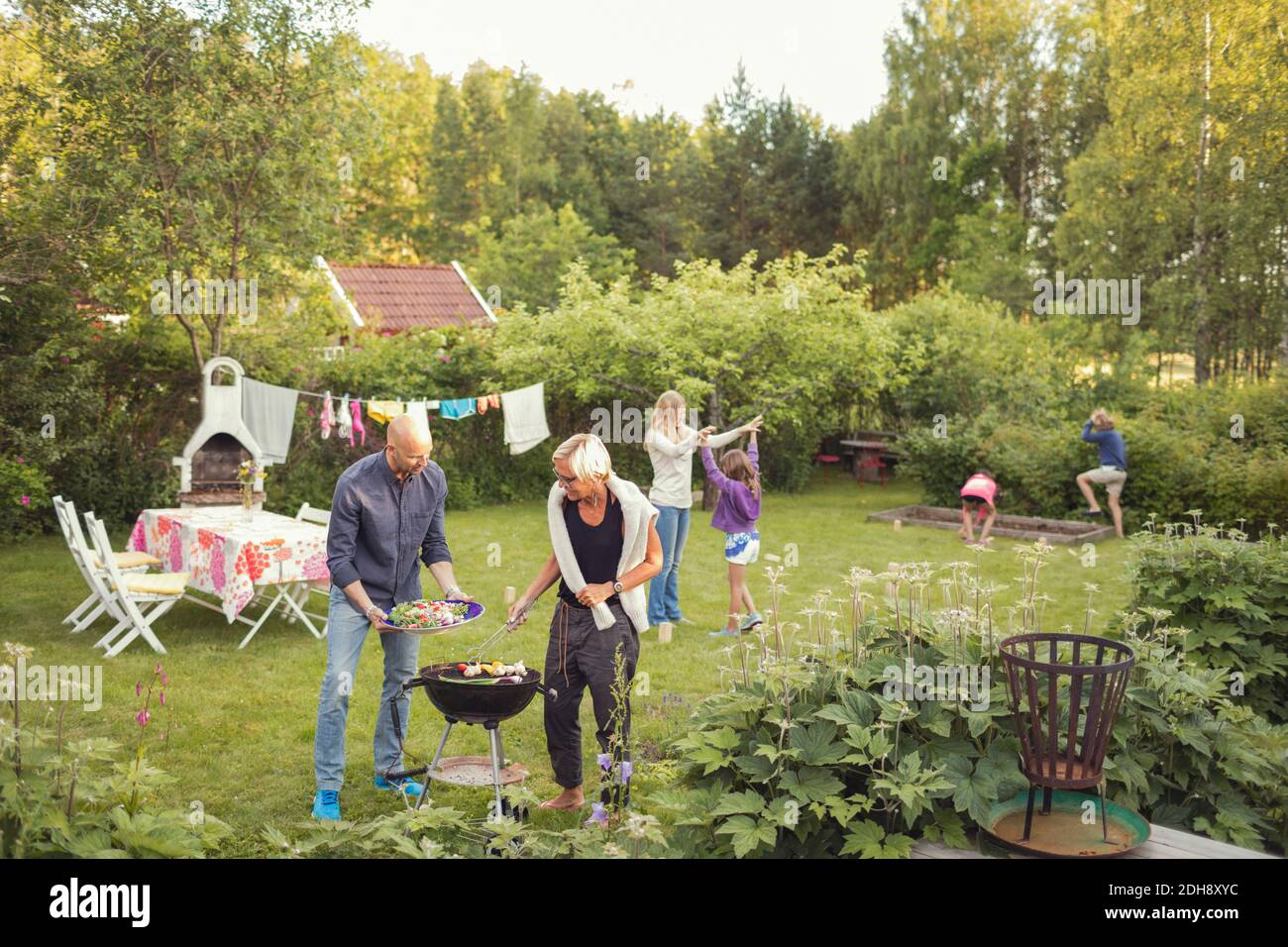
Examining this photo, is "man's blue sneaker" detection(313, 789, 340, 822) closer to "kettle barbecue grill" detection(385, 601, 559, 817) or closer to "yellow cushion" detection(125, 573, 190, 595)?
"kettle barbecue grill" detection(385, 601, 559, 817)

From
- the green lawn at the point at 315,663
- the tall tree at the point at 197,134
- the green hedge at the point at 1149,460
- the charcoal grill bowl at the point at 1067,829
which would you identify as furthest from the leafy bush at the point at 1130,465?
the tall tree at the point at 197,134

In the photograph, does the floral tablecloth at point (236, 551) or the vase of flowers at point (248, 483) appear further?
the vase of flowers at point (248, 483)

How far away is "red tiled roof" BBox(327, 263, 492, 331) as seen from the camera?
24047 millimetres

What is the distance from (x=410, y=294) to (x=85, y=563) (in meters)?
18.0

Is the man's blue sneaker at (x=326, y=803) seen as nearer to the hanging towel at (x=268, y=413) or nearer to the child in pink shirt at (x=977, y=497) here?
the hanging towel at (x=268, y=413)

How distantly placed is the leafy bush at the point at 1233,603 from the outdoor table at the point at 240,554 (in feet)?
19.4

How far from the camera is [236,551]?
771 centimetres

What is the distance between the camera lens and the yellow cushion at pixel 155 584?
783 centimetres

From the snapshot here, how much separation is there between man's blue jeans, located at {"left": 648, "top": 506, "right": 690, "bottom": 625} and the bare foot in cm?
329

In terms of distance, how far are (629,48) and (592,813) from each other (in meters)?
39.0

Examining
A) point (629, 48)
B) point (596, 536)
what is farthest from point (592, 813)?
point (629, 48)

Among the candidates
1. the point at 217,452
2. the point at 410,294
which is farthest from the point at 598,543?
the point at 410,294

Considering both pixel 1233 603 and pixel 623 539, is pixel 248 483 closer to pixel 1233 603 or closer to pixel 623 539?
pixel 623 539

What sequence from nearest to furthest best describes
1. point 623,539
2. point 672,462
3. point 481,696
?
point 481,696 < point 623,539 < point 672,462
